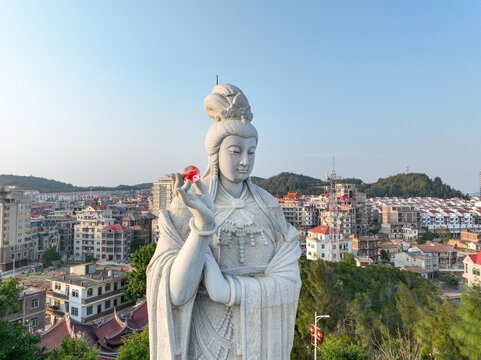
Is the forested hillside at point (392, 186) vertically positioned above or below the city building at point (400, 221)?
above

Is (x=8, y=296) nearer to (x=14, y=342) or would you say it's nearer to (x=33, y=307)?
(x=14, y=342)

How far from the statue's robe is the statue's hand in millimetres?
449

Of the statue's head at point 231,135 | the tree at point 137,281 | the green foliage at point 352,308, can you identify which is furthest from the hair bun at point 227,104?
the tree at point 137,281

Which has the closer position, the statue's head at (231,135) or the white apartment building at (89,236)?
the statue's head at (231,135)

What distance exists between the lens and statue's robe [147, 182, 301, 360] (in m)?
2.63

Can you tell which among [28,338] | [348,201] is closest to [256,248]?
[28,338]

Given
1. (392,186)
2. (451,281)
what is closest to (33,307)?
(451,281)

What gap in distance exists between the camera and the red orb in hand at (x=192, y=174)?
7.67 ft

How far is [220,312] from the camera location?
278 cm

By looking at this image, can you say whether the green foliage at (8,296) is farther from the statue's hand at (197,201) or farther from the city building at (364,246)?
the city building at (364,246)

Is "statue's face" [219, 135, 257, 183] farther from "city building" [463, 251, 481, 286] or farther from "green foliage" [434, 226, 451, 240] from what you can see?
"green foliage" [434, 226, 451, 240]

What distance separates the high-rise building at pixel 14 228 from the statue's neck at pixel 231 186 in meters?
38.4

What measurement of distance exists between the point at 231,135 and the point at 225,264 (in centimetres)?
116

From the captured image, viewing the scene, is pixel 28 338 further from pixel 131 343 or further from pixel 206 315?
pixel 206 315
